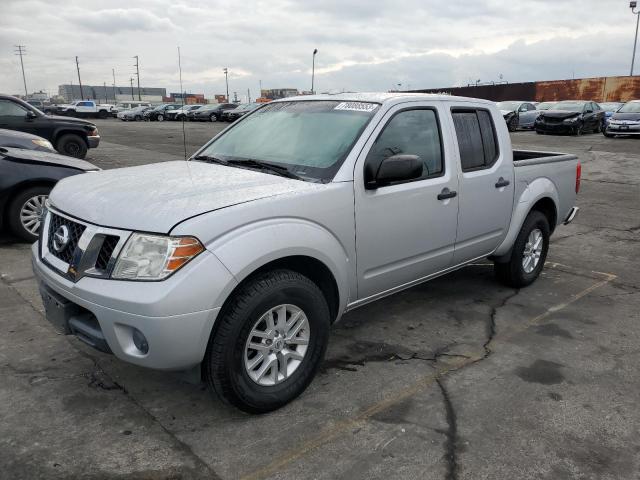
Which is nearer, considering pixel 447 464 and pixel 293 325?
pixel 447 464

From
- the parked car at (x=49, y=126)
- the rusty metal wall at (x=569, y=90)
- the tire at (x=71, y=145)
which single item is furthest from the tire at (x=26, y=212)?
the rusty metal wall at (x=569, y=90)

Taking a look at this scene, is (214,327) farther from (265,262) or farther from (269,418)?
(269,418)

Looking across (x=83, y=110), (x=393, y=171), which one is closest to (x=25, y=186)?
(x=393, y=171)

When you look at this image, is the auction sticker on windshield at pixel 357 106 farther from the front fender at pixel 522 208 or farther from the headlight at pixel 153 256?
the front fender at pixel 522 208

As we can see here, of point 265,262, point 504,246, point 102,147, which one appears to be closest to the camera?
point 265,262

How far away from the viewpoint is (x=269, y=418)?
299 cm

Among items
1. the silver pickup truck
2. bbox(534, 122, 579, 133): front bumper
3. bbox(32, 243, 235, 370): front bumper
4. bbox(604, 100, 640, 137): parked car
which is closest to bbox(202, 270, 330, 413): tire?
the silver pickup truck

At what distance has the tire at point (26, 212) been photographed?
630cm

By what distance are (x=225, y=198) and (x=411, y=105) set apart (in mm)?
1717

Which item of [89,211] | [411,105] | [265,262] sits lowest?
[265,262]

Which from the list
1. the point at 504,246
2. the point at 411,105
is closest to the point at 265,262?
the point at 411,105

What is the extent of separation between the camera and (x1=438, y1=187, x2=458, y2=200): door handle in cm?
389

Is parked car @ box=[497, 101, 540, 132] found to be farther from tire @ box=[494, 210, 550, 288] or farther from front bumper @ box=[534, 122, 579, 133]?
tire @ box=[494, 210, 550, 288]

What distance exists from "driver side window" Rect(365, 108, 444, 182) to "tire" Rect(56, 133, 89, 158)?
38.2ft
